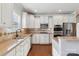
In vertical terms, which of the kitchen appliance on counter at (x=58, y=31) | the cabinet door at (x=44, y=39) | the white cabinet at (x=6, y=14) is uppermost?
the white cabinet at (x=6, y=14)

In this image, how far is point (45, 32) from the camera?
863 centimetres

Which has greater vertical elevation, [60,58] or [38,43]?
[60,58]

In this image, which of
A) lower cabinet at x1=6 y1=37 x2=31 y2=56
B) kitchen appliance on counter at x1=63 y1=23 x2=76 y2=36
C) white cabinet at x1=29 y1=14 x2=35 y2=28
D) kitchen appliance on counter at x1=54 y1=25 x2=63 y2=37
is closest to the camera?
lower cabinet at x1=6 y1=37 x2=31 y2=56

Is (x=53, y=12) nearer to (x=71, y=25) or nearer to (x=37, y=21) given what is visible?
(x=37, y=21)

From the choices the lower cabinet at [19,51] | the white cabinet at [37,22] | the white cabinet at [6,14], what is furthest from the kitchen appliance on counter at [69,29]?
the white cabinet at [6,14]

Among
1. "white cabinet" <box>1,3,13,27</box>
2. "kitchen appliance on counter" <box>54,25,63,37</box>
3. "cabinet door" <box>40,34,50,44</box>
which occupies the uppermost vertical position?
"white cabinet" <box>1,3,13,27</box>

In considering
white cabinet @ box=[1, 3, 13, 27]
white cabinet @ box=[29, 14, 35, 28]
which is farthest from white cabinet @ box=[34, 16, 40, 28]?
white cabinet @ box=[1, 3, 13, 27]

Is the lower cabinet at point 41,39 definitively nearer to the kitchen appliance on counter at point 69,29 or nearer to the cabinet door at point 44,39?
the cabinet door at point 44,39

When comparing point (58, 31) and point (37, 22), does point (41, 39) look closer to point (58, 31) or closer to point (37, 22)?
point (58, 31)

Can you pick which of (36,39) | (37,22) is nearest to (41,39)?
(36,39)

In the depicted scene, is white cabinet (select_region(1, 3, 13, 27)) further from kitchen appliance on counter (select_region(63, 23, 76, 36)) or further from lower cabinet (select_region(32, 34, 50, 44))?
lower cabinet (select_region(32, 34, 50, 44))

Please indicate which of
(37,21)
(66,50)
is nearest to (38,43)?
(37,21)

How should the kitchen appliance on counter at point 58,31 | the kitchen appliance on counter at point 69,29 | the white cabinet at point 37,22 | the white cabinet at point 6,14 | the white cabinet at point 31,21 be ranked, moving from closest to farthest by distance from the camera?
the white cabinet at point 6,14 < the kitchen appliance on counter at point 69,29 < the kitchen appliance on counter at point 58,31 < the white cabinet at point 31,21 < the white cabinet at point 37,22

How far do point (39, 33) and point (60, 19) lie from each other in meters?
1.71
